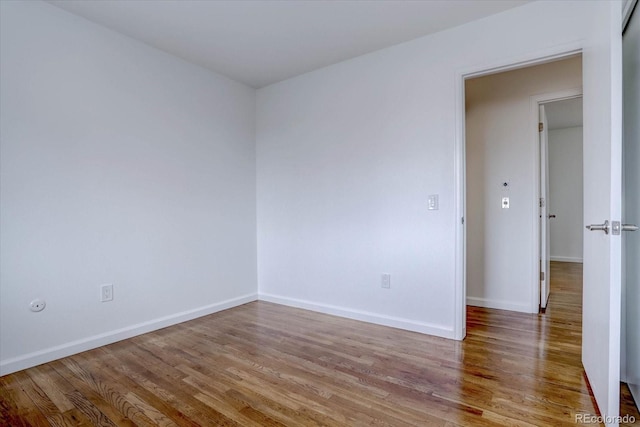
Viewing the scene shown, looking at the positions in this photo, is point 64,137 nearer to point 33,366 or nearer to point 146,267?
point 146,267

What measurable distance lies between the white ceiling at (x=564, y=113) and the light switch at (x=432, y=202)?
2747 mm

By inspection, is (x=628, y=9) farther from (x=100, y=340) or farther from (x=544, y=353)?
(x=100, y=340)

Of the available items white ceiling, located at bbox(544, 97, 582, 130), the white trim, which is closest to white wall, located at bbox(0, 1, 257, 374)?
the white trim

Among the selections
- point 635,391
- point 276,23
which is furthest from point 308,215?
point 635,391

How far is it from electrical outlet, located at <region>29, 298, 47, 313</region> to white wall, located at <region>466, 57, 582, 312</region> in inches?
144

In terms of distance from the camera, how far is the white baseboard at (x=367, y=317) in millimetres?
2709

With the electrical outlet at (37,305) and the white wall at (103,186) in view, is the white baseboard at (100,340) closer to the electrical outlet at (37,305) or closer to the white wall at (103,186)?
the white wall at (103,186)

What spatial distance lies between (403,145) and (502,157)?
4.04 feet

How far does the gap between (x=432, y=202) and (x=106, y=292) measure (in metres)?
2.65

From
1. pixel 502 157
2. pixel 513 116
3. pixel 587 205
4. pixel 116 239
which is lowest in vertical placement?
pixel 116 239

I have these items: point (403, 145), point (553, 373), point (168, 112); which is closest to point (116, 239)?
point (168, 112)

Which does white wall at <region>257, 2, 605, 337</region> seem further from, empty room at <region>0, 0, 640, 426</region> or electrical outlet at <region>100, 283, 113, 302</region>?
electrical outlet at <region>100, 283, 113, 302</region>

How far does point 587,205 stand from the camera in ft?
6.30

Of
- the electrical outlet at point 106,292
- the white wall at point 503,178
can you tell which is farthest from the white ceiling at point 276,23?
the electrical outlet at point 106,292
